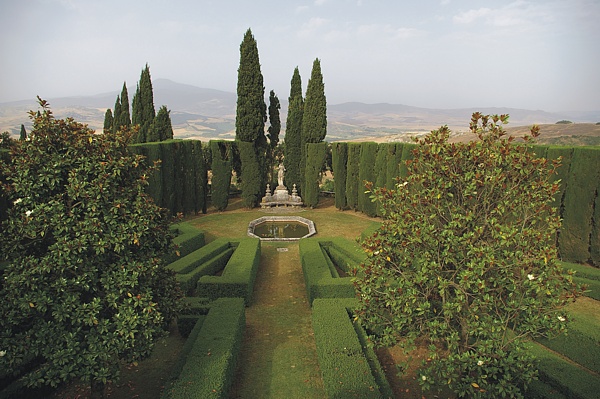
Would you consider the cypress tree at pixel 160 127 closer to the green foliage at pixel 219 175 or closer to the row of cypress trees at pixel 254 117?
the green foliage at pixel 219 175

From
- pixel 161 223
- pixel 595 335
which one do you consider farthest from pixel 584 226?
pixel 161 223

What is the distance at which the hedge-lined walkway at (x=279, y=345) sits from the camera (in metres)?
8.14

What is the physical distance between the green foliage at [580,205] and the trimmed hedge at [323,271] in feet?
29.0

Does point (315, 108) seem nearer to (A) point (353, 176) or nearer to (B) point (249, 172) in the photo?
(A) point (353, 176)

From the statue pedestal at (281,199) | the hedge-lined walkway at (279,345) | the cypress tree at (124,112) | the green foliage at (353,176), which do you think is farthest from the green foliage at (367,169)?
the cypress tree at (124,112)

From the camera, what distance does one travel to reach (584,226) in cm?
1529

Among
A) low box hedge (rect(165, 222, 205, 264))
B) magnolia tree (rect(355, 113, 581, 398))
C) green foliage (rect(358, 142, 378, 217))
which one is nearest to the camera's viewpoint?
magnolia tree (rect(355, 113, 581, 398))

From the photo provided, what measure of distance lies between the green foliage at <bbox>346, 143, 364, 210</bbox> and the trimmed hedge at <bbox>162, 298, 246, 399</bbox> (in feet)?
61.2

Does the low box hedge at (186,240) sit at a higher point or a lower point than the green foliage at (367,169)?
lower

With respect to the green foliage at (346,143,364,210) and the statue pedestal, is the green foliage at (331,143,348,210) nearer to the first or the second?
the green foliage at (346,143,364,210)

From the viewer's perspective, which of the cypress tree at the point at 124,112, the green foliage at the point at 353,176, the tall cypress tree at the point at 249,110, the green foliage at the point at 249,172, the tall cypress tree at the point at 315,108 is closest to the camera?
the green foliage at the point at 353,176

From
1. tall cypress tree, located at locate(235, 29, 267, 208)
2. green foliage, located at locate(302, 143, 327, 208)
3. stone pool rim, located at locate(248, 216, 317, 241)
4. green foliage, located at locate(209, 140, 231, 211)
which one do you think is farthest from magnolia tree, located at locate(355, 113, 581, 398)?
tall cypress tree, located at locate(235, 29, 267, 208)

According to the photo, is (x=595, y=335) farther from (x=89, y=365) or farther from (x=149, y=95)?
(x=149, y=95)

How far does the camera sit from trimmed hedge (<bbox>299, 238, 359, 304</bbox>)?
1205cm
